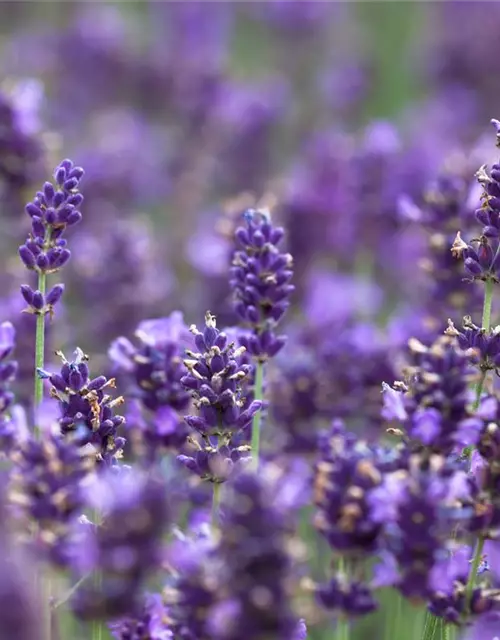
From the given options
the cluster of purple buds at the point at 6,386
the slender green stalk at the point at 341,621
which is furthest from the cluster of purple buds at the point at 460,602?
the cluster of purple buds at the point at 6,386

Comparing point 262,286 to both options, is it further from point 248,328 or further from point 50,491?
point 50,491

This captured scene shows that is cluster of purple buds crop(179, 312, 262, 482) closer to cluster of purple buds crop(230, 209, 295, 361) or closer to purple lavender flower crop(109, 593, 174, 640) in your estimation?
cluster of purple buds crop(230, 209, 295, 361)

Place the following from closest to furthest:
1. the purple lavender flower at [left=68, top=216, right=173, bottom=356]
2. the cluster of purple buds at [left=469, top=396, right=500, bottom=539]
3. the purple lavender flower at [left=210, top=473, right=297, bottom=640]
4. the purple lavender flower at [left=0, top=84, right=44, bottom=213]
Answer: the purple lavender flower at [left=210, top=473, right=297, bottom=640]
the cluster of purple buds at [left=469, top=396, right=500, bottom=539]
the purple lavender flower at [left=0, top=84, right=44, bottom=213]
the purple lavender flower at [left=68, top=216, right=173, bottom=356]

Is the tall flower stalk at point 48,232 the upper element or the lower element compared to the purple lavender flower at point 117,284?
lower

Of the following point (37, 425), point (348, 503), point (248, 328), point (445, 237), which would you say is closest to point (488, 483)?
point (348, 503)

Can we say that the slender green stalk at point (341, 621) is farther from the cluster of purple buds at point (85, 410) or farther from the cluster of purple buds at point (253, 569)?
the cluster of purple buds at point (85, 410)

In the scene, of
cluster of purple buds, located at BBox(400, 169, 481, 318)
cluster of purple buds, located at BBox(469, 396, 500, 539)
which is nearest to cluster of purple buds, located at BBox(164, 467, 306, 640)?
cluster of purple buds, located at BBox(469, 396, 500, 539)

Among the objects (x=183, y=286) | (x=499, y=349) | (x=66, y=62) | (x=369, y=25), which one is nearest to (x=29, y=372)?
(x=499, y=349)
